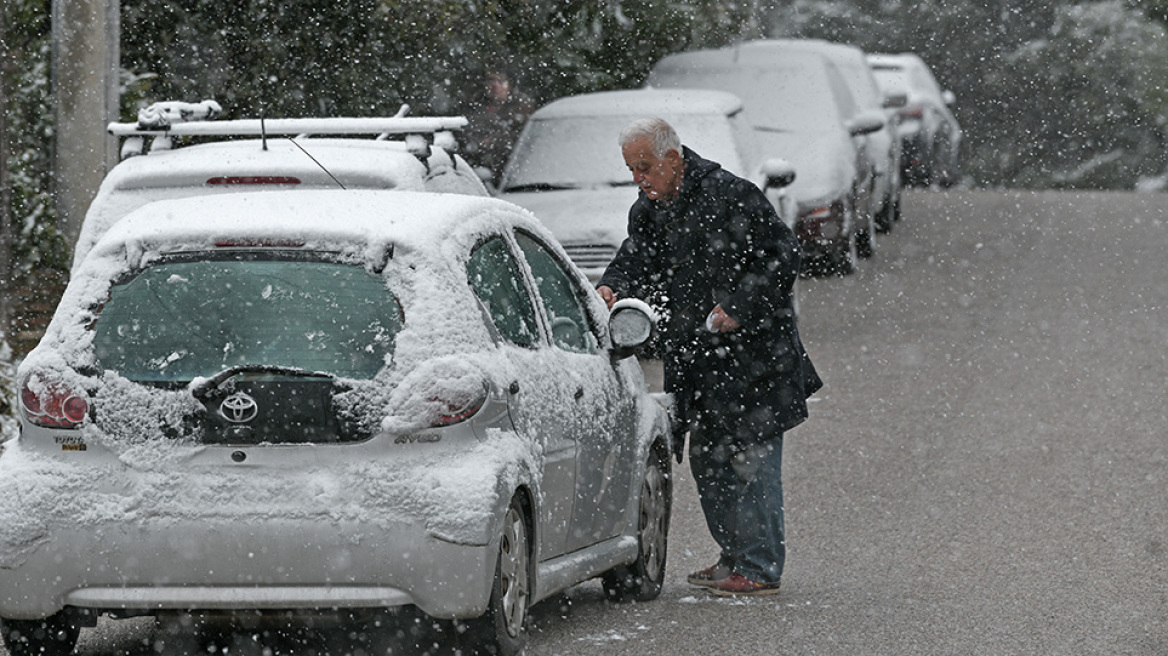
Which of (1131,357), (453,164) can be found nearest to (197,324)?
(453,164)

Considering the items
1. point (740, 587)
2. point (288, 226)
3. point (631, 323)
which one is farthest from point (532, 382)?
point (740, 587)

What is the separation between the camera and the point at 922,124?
1078 inches

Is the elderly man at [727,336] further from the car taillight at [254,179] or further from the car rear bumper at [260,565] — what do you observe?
the car rear bumper at [260,565]

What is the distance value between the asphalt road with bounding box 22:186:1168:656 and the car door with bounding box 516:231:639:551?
0.40m

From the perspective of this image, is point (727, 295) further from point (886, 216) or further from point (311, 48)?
point (886, 216)

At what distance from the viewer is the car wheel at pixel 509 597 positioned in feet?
20.5

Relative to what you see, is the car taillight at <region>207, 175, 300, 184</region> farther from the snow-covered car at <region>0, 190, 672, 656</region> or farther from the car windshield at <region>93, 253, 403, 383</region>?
the car windshield at <region>93, 253, 403, 383</region>

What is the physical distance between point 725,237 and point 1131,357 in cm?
800

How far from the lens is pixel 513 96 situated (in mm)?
21406

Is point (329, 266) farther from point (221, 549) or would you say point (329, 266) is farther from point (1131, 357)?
point (1131, 357)

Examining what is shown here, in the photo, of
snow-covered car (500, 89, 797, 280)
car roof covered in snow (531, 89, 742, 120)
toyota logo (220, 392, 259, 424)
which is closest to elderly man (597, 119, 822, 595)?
toyota logo (220, 392, 259, 424)

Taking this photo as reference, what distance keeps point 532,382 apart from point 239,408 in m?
0.98

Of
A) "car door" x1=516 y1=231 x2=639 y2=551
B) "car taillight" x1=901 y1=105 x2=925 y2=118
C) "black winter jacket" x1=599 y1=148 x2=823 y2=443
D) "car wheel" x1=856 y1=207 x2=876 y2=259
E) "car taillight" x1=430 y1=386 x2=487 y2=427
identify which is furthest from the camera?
"car taillight" x1=901 y1=105 x2=925 y2=118

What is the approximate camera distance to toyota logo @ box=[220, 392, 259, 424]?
19.9 feet
